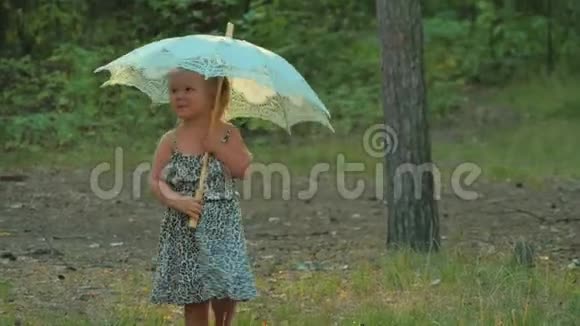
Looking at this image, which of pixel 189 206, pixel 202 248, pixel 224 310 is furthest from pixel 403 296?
pixel 189 206

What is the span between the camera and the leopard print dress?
5316 mm

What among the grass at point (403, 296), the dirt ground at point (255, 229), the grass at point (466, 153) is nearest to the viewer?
the grass at point (403, 296)

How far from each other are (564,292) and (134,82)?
8.57ft

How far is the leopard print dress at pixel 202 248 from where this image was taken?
5316 mm

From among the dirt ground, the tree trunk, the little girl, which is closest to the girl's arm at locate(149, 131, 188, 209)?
the little girl

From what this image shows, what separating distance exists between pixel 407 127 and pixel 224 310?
9.70 ft

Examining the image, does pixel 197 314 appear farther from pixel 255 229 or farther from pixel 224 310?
pixel 255 229

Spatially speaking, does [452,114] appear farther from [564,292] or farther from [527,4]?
[564,292]

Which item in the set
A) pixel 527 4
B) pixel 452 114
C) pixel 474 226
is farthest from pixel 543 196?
pixel 527 4

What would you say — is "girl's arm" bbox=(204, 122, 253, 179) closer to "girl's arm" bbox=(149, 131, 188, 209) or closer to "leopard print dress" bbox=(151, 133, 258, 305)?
"leopard print dress" bbox=(151, 133, 258, 305)

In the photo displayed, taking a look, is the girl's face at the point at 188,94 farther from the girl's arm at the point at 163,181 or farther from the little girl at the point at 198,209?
the girl's arm at the point at 163,181

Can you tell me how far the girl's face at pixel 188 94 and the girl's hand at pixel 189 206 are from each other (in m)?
0.37

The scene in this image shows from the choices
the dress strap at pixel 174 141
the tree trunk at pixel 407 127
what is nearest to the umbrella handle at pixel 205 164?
the dress strap at pixel 174 141

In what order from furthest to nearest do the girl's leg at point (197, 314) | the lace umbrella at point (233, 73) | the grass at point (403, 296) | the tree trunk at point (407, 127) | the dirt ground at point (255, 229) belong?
1. the tree trunk at point (407, 127)
2. the dirt ground at point (255, 229)
3. the grass at point (403, 296)
4. the girl's leg at point (197, 314)
5. the lace umbrella at point (233, 73)
